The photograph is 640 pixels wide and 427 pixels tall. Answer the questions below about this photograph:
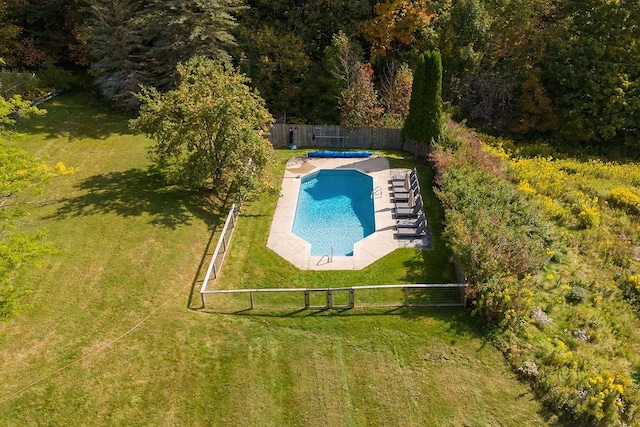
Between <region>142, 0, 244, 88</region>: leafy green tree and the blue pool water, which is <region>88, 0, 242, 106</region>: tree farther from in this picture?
the blue pool water

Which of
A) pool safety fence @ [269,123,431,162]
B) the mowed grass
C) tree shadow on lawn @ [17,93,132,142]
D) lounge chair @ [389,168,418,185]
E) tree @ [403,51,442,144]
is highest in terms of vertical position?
tree @ [403,51,442,144]

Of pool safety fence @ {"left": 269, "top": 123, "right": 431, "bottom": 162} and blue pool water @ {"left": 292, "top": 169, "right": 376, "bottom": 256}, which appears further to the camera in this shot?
pool safety fence @ {"left": 269, "top": 123, "right": 431, "bottom": 162}

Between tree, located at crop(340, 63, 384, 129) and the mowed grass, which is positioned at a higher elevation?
tree, located at crop(340, 63, 384, 129)

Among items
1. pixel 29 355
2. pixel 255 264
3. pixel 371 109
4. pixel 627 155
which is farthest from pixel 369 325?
pixel 627 155

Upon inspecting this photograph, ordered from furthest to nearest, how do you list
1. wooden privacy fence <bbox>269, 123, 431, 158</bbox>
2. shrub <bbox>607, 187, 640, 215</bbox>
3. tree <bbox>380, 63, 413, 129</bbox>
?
tree <bbox>380, 63, 413, 129</bbox> → wooden privacy fence <bbox>269, 123, 431, 158</bbox> → shrub <bbox>607, 187, 640, 215</bbox>

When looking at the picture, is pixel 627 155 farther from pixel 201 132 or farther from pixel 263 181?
pixel 201 132

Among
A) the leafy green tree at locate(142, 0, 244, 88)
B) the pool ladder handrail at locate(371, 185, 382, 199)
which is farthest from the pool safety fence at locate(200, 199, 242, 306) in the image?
the leafy green tree at locate(142, 0, 244, 88)

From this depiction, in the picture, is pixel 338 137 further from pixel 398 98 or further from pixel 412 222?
pixel 412 222
